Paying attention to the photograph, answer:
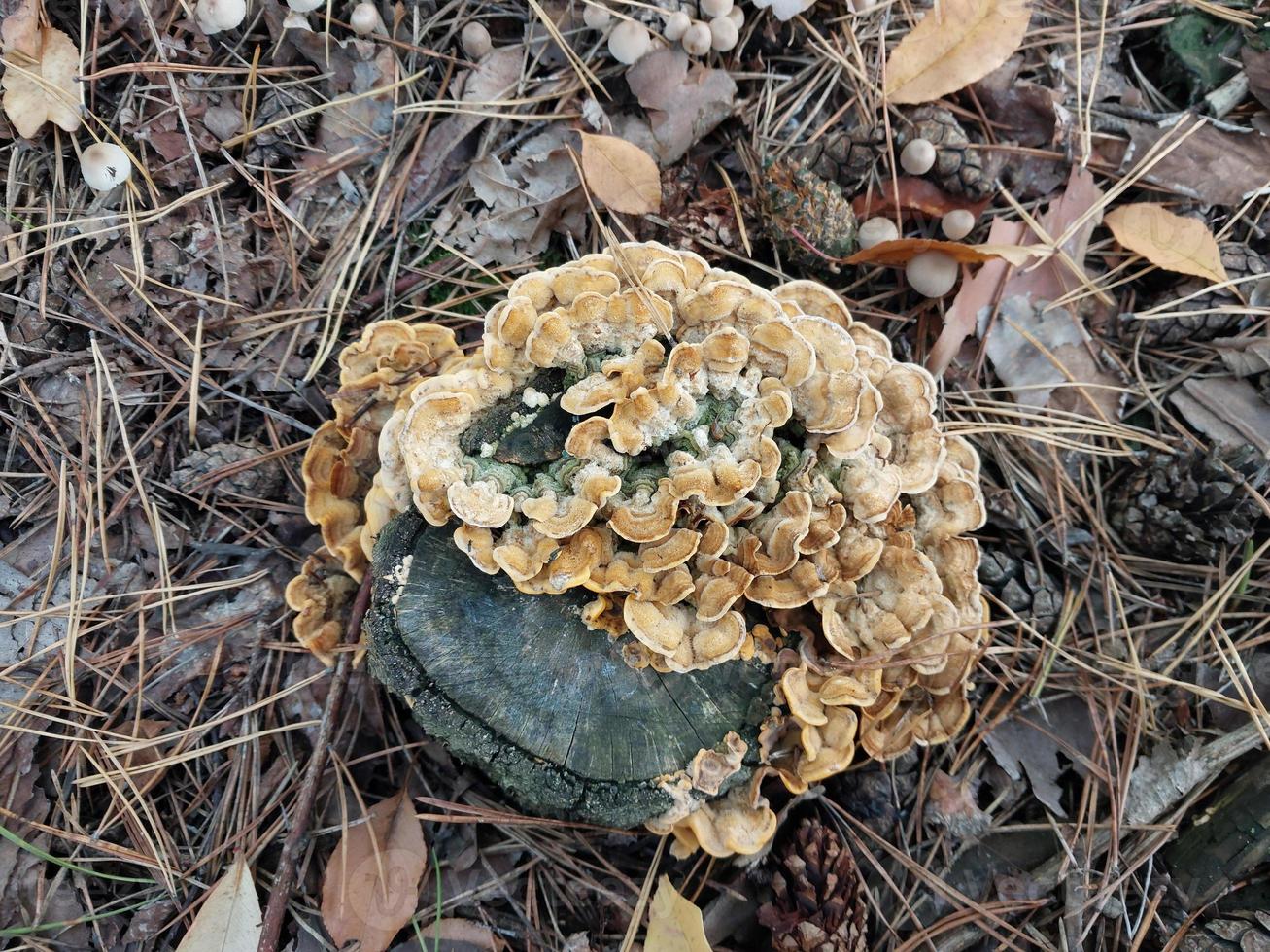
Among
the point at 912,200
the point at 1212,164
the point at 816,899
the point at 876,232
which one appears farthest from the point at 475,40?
the point at 816,899

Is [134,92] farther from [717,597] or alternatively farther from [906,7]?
[906,7]

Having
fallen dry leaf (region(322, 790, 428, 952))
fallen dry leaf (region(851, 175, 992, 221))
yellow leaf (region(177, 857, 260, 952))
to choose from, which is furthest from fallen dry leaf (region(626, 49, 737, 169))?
yellow leaf (region(177, 857, 260, 952))

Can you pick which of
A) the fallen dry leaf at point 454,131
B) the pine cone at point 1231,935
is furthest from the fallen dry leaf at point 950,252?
the pine cone at point 1231,935

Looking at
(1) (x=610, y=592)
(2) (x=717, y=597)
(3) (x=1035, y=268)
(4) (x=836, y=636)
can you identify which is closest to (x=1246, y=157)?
(3) (x=1035, y=268)

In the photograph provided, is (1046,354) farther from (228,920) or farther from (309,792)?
(228,920)

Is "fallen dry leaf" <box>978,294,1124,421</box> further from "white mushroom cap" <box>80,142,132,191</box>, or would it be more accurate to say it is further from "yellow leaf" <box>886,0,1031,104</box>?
"white mushroom cap" <box>80,142,132,191</box>
